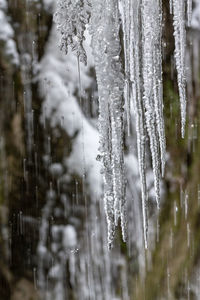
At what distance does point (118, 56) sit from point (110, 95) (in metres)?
0.10

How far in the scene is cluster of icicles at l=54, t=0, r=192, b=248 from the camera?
2.87ft

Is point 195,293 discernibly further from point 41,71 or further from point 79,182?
point 41,71

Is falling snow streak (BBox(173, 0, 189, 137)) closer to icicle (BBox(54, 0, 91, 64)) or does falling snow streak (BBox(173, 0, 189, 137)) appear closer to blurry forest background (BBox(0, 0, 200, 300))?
icicle (BBox(54, 0, 91, 64))

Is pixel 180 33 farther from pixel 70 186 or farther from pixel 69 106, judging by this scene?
pixel 70 186

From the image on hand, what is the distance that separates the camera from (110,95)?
0.93 m

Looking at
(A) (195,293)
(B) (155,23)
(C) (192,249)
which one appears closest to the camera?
(B) (155,23)

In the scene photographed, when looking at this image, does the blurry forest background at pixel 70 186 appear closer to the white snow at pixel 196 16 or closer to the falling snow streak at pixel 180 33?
the white snow at pixel 196 16

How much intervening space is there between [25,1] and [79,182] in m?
0.74

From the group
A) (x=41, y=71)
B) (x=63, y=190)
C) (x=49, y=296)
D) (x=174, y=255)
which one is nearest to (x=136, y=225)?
(x=174, y=255)

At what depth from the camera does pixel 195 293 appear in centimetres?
161

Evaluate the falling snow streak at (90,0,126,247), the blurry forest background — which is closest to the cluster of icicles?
the falling snow streak at (90,0,126,247)

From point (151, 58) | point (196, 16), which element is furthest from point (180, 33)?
point (196, 16)

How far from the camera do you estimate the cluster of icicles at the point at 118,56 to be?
0.88 metres

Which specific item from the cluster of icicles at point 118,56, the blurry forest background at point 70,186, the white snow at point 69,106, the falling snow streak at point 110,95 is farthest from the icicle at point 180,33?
the white snow at point 69,106
